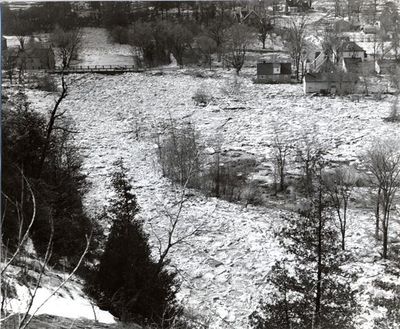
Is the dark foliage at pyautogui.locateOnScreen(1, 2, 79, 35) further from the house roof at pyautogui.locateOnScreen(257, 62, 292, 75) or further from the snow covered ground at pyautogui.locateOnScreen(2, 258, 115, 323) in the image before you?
the house roof at pyautogui.locateOnScreen(257, 62, 292, 75)

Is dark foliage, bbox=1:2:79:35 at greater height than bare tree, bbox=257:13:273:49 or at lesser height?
greater

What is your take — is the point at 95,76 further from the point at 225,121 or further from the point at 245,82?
the point at 245,82

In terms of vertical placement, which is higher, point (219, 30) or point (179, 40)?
point (219, 30)

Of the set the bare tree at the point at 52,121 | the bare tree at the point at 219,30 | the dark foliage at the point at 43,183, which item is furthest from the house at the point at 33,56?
the bare tree at the point at 219,30

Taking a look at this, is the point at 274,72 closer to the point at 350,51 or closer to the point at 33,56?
the point at 350,51

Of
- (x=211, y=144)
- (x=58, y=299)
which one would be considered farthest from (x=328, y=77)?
(x=58, y=299)

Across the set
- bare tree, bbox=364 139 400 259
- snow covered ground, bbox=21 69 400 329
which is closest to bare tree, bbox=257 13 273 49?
snow covered ground, bbox=21 69 400 329
